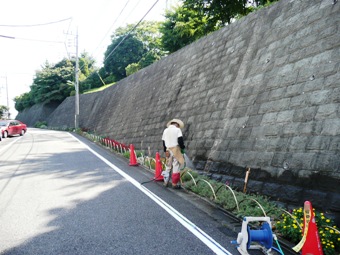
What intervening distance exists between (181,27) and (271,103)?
16515 mm

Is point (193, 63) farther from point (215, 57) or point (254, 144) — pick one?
point (254, 144)

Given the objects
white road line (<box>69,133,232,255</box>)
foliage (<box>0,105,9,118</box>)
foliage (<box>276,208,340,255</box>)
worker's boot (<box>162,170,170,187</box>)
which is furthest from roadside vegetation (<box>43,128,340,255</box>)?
foliage (<box>0,105,9,118</box>)

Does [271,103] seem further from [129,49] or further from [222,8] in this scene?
[129,49]

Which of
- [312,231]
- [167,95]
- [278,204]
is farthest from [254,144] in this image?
[167,95]

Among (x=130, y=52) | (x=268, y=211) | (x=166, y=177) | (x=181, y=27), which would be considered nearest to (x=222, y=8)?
(x=181, y=27)

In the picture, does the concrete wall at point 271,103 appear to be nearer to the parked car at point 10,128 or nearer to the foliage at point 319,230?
the foliage at point 319,230

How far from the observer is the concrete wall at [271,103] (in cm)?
510

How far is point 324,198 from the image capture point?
14.7 feet

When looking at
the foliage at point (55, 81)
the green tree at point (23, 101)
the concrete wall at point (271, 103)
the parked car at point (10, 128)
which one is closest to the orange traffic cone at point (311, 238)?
the concrete wall at point (271, 103)

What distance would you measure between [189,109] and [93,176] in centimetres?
463

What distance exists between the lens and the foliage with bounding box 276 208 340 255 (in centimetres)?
355

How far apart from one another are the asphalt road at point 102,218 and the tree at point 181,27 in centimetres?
1609

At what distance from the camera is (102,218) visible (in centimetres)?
489

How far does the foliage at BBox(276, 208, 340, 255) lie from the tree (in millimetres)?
18297
